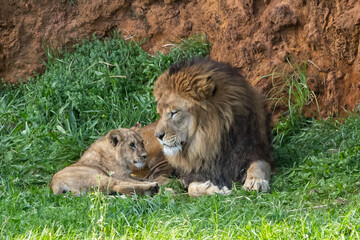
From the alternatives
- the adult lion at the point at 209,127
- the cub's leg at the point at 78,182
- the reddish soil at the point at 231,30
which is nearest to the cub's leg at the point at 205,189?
the adult lion at the point at 209,127

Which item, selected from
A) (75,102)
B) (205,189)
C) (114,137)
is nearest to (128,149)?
(114,137)

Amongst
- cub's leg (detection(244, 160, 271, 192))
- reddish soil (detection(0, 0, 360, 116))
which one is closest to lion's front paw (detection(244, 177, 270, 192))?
cub's leg (detection(244, 160, 271, 192))

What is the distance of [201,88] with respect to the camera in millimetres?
6719

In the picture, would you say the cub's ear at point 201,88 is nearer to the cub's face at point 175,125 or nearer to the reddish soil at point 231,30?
the cub's face at point 175,125

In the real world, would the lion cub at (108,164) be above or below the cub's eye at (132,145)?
below

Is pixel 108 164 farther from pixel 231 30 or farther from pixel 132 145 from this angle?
pixel 231 30

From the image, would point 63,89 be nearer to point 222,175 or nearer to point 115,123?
point 115,123

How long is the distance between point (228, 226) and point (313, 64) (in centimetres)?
392

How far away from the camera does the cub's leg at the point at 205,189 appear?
646 centimetres

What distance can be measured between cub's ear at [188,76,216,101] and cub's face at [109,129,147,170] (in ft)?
2.77

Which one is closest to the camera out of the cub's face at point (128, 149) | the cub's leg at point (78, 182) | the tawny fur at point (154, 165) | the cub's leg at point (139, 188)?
the cub's leg at point (139, 188)

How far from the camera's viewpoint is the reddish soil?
8.12m

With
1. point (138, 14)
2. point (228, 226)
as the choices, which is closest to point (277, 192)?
point (228, 226)

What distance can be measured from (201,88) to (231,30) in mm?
2356
